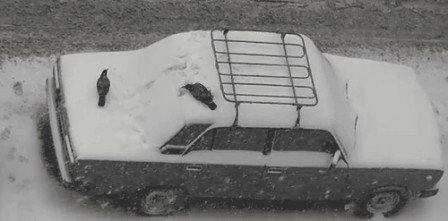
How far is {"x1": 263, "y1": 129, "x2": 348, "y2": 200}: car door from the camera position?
9617 millimetres

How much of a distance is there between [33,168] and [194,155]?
221 cm

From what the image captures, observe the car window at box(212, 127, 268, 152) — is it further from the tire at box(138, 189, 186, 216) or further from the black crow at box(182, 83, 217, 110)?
the tire at box(138, 189, 186, 216)

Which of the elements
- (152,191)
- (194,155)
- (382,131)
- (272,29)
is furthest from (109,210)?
(272,29)

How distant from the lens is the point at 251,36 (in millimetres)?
10172

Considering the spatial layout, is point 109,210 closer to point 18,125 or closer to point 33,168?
point 33,168

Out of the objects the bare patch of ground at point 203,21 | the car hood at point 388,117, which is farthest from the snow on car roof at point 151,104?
the bare patch of ground at point 203,21

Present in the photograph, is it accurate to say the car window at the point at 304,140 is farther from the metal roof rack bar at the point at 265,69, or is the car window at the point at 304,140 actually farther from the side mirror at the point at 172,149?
the side mirror at the point at 172,149

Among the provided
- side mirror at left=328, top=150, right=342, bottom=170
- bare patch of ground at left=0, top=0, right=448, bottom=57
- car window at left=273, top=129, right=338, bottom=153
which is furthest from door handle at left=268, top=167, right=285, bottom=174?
bare patch of ground at left=0, top=0, right=448, bottom=57

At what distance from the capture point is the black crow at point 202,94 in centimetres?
934

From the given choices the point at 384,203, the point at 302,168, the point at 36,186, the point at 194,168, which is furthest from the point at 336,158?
the point at 36,186

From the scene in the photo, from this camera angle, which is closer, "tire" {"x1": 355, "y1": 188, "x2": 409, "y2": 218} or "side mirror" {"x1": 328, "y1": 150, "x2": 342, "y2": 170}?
"side mirror" {"x1": 328, "y1": 150, "x2": 342, "y2": 170}

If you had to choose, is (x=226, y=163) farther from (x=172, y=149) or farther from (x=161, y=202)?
(x=161, y=202)

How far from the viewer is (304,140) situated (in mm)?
9633

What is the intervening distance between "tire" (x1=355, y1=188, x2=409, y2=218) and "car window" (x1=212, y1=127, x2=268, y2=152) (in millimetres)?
1684
